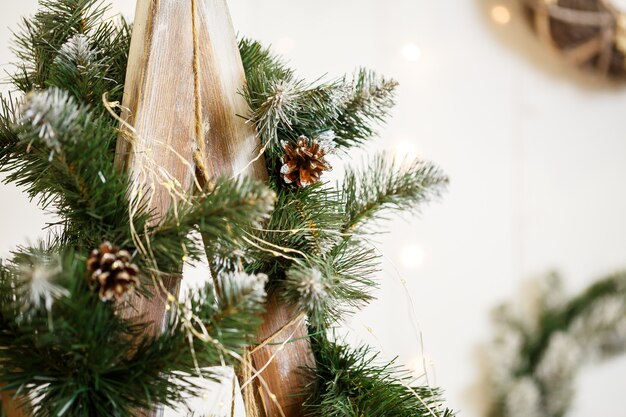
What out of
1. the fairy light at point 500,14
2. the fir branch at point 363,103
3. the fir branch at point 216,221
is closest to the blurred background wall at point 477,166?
the fairy light at point 500,14

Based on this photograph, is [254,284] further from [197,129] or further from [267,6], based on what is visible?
[267,6]

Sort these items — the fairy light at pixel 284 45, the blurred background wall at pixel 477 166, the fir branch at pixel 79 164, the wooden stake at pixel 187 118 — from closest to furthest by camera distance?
the fir branch at pixel 79 164, the wooden stake at pixel 187 118, the fairy light at pixel 284 45, the blurred background wall at pixel 477 166

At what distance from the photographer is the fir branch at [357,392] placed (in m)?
0.45

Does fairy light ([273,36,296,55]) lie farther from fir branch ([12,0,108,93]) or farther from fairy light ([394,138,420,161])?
fir branch ([12,0,108,93])

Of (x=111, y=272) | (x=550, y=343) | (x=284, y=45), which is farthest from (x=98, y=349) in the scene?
(x=550, y=343)

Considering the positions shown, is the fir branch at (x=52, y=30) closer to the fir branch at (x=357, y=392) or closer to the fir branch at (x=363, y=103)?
the fir branch at (x=363, y=103)

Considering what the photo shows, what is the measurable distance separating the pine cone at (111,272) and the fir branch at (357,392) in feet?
0.63

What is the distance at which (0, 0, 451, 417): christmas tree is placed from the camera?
35 centimetres

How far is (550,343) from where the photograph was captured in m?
1.17

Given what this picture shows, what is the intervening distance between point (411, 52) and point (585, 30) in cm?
37

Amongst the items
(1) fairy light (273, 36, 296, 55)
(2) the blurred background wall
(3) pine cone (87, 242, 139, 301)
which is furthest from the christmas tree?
(2) the blurred background wall

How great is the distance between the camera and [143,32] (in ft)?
1.52

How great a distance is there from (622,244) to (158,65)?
1.20m

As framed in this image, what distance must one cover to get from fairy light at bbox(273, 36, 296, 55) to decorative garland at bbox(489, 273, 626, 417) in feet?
2.32
